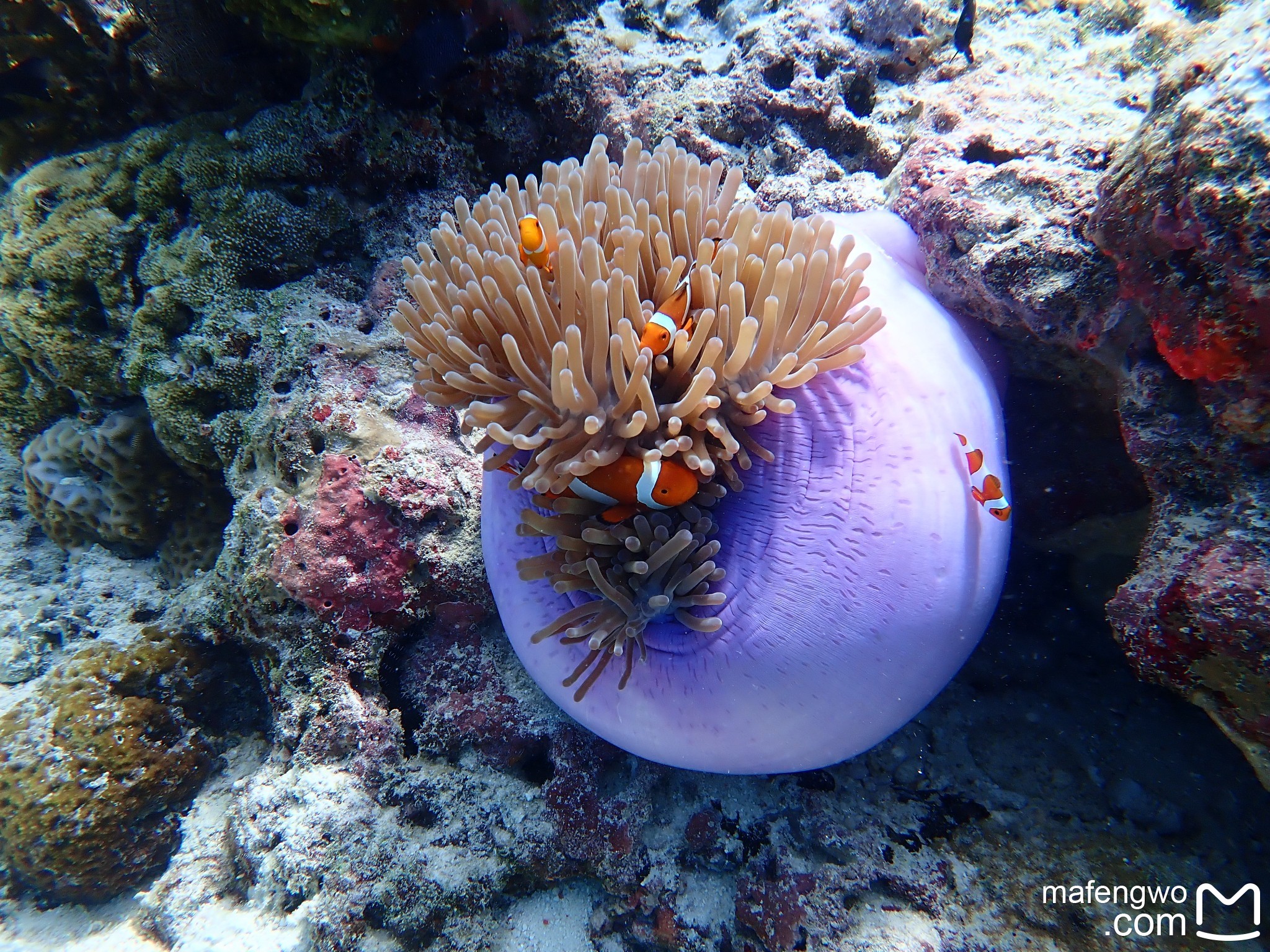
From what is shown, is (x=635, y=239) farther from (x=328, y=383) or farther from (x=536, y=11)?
(x=536, y=11)

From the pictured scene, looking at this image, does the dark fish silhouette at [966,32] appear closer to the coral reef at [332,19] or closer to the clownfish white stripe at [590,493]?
the coral reef at [332,19]

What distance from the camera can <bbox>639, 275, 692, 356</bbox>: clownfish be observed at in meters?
1.43

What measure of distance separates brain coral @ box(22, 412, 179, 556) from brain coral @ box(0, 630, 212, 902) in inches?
22.7

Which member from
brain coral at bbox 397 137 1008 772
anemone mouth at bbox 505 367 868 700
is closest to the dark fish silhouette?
brain coral at bbox 397 137 1008 772

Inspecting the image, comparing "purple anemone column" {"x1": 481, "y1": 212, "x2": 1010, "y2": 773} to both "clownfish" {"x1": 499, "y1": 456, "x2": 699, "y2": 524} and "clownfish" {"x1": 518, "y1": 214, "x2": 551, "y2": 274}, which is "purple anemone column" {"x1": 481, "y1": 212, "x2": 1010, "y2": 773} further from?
"clownfish" {"x1": 518, "y1": 214, "x2": 551, "y2": 274}

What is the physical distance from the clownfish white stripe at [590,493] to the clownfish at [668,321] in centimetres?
35

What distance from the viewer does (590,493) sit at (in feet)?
5.04

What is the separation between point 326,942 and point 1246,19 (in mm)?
3004

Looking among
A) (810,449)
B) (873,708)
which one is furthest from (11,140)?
(873,708)

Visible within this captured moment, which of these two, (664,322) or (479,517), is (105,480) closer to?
(479,517)

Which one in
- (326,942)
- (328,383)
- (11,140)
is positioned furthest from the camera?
(11,140)

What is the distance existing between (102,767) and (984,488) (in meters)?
3.44

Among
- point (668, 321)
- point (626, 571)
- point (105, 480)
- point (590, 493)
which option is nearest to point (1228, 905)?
point (626, 571)

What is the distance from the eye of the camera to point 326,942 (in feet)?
5.86
